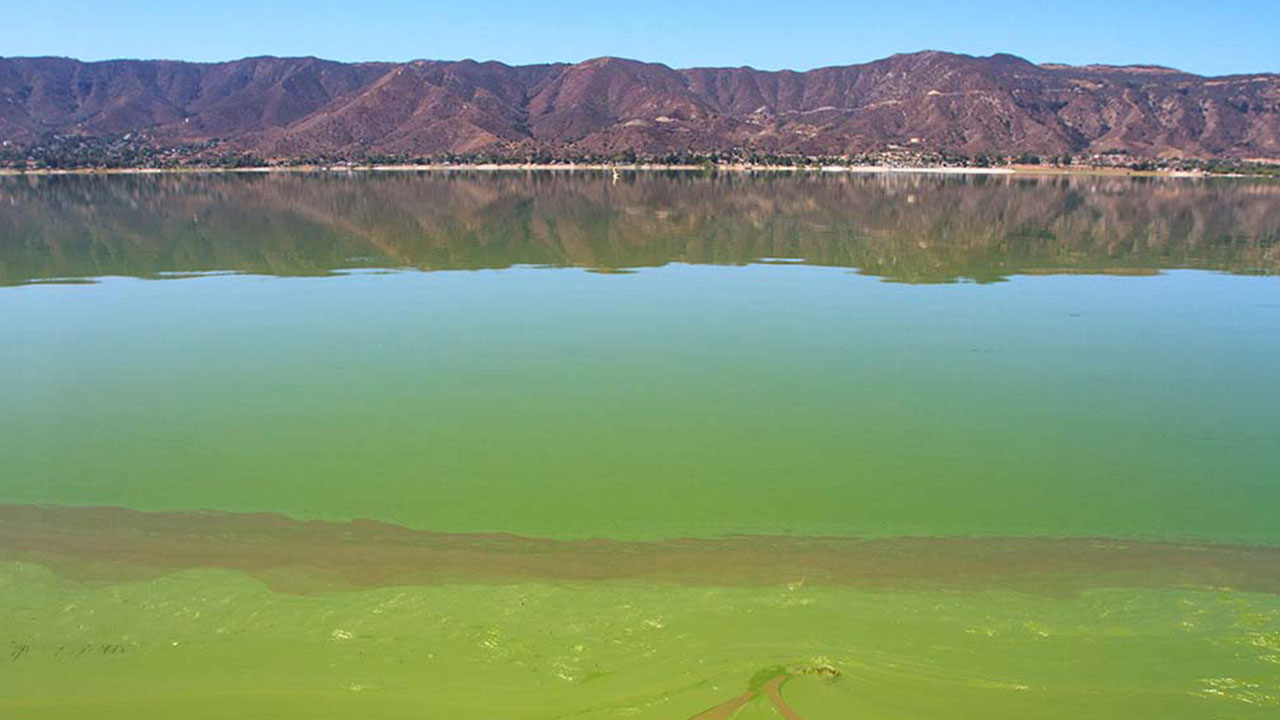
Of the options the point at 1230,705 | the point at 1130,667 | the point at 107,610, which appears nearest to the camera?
the point at 1230,705

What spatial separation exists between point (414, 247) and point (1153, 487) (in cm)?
2684

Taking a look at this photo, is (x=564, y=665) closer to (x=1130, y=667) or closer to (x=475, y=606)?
(x=475, y=606)

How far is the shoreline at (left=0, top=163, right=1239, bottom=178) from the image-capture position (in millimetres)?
109000

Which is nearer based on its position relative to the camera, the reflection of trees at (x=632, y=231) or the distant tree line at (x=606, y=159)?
the reflection of trees at (x=632, y=231)

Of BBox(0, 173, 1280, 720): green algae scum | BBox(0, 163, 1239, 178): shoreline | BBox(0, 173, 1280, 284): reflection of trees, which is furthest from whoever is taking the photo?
BBox(0, 163, 1239, 178): shoreline

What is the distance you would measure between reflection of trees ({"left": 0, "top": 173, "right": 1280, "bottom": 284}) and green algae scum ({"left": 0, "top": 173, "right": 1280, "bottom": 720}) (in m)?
7.47

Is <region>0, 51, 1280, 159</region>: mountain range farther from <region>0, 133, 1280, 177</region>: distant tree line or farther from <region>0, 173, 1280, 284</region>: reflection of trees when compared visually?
<region>0, 173, 1280, 284</region>: reflection of trees

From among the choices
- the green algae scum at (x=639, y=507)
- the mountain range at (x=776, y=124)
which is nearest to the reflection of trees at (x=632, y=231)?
the green algae scum at (x=639, y=507)

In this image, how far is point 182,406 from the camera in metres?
11.6

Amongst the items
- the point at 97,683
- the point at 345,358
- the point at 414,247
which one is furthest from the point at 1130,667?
the point at 414,247

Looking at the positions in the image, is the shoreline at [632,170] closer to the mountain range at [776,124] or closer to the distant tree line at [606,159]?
the distant tree line at [606,159]

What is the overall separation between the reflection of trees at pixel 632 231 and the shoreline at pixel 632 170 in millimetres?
51573

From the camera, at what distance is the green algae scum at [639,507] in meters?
5.77

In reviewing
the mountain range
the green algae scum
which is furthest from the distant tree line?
the green algae scum
